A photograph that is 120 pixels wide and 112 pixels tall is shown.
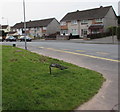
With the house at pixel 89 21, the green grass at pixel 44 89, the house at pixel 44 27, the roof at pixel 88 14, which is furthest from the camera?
the house at pixel 44 27

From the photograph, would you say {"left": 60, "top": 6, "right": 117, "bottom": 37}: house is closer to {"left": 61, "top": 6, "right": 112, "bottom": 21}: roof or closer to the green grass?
{"left": 61, "top": 6, "right": 112, "bottom": 21}: roof

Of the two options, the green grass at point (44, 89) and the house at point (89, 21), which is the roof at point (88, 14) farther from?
the green grass at point (44, 89)

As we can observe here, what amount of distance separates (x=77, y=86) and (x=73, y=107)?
4.71ft

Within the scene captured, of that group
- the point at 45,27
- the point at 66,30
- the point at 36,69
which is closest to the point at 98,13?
the point at 66,30

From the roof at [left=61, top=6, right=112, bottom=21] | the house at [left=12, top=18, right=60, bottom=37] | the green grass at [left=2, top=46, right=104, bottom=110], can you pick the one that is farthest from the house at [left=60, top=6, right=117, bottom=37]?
the green grass at [left=2, top=46, right=104, bottom=110]

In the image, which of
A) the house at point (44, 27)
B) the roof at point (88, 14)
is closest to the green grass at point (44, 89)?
the roof at point (88, 14)

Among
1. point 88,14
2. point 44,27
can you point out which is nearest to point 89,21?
point 88,14

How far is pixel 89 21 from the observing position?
49844 millimetres

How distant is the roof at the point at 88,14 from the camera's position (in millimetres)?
47906

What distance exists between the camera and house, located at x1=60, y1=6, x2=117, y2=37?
46.7 meters

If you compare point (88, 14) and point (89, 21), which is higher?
point (88, 14)

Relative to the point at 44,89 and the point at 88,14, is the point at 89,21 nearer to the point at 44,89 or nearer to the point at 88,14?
the point at 88,14

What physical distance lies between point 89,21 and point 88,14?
8.78ft

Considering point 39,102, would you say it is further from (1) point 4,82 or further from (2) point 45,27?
(2) point 45,27
